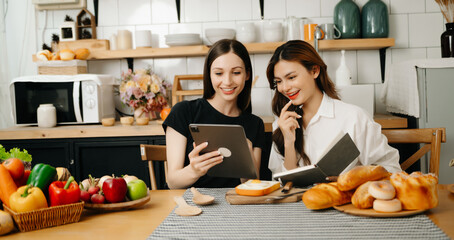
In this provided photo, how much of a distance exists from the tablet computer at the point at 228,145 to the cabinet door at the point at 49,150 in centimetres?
178

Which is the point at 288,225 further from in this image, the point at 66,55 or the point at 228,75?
the point at 66,55

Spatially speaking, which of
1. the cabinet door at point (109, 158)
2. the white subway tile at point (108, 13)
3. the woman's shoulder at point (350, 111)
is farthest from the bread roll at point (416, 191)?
the white subway tile at point (108, 13)

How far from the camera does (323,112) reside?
1.94m

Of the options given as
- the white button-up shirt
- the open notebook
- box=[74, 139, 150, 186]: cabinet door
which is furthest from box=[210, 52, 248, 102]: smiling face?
box=[74, 139, 150, 186]: cabinet door

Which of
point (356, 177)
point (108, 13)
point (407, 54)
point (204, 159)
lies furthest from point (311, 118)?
point (108, 13)

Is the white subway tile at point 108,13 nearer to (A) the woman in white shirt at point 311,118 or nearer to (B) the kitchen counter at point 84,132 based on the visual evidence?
(B) the kitchen counter at point 84,132

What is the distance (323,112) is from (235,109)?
1.35 ft

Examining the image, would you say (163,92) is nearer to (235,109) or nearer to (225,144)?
(235,109)

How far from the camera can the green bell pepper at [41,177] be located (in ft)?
3.79

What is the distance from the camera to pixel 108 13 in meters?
3.49

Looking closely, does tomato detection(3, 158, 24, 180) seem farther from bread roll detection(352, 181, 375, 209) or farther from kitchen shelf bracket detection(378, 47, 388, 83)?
kitchen shelf bracket detection(378, 47, 388, 83)

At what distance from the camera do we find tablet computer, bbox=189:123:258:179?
4.41ft

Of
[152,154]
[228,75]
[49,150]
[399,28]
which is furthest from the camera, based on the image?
[399,28]

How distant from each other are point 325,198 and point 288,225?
0.50 ft
